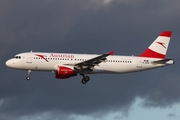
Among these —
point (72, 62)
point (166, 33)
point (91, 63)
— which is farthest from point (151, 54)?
point (72, 62)

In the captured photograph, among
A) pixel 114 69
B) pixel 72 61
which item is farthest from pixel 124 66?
pixel 72 61

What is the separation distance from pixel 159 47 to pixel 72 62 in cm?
1750

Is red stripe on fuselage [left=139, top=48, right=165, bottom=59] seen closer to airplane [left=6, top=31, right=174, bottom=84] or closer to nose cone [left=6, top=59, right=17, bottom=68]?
airplane [left=6, top=31, right=174, bottom=84]

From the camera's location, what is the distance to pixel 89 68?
338 ft

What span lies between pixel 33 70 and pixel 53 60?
3.77 metres

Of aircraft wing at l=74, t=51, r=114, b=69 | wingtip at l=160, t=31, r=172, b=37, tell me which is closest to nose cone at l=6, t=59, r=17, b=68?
aircraft wing at l=74, t=51, r=114, b=69

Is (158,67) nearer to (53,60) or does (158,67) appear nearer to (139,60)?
(139,60)

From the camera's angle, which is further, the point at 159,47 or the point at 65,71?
the point at 159,47

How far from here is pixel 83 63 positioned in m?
101

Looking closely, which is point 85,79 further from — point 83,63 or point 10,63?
point 10,63

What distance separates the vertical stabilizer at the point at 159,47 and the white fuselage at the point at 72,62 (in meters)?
1.97

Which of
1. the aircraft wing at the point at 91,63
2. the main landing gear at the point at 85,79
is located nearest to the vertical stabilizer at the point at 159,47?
the aircraft wing at the point at 91,63

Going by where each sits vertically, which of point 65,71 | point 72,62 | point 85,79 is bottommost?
point 85,79

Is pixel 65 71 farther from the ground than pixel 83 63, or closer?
closer
